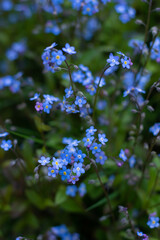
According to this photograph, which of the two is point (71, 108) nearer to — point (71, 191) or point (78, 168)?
point (78, 168)

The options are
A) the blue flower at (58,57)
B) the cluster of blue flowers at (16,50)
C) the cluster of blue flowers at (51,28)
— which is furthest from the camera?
the cluster of blue flowers at (16,50)

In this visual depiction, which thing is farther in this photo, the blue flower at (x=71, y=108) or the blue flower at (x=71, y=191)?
the blue flower at (x=71, y=191)

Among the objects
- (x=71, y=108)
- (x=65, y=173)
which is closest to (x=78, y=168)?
(x=65, y=173)

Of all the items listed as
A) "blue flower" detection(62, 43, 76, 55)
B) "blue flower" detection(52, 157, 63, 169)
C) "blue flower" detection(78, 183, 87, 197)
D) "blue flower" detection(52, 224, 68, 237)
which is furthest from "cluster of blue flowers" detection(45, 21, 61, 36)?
"blue flower" detection(52, 224, 68, 237)

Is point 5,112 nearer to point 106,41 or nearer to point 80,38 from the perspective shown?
point 80,38

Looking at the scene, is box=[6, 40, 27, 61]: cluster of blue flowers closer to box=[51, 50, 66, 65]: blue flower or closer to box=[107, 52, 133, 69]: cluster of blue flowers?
box=[51, 50, 66, 65]: blue flower

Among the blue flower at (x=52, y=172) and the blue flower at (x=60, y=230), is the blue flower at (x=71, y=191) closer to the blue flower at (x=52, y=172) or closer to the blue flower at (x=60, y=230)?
the blue flower at (x=60, y=230)

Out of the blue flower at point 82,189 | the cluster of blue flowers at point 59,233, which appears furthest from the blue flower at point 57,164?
the cluster of blue flowers at point 59,233
